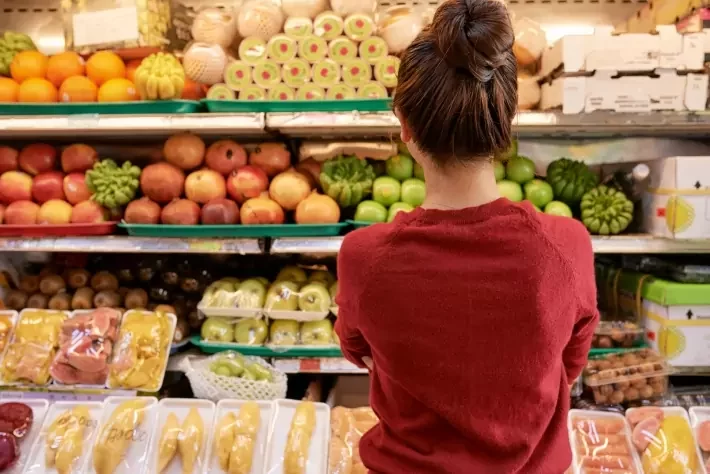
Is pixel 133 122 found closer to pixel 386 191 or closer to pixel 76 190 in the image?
pixel 76 190

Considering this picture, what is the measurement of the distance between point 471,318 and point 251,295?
1.47 meters

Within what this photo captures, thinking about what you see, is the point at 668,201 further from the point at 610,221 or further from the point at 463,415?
the point at 463,415

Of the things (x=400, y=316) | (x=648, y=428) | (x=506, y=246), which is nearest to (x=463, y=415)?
(x=400, y=316)

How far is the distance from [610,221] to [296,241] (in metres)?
1.19

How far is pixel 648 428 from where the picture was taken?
1.92 m

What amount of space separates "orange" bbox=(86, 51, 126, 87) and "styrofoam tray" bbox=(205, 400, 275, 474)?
132 centimetres

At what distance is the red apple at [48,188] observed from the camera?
7.70 feet

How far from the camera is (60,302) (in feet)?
7.97

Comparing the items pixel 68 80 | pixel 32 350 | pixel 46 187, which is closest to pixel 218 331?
pixel 32 350

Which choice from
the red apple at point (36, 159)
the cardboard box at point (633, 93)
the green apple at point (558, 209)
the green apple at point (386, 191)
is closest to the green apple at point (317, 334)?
the green apple at point (386, 191)

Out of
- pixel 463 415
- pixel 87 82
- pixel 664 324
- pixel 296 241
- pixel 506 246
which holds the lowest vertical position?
pixel 664 324

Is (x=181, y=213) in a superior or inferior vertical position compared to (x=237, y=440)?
superior

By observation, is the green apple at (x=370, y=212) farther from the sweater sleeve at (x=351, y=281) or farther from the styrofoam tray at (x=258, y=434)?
the sweater sleeve at (x=351, y=281)

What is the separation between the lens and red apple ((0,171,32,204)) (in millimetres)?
2350
